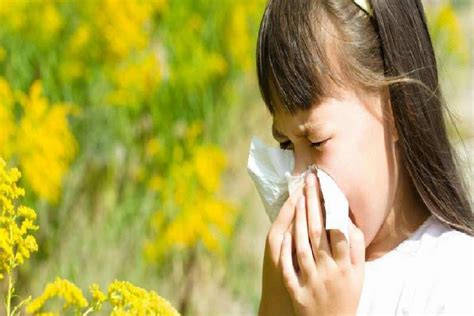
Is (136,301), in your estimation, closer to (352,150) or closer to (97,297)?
(97,297)

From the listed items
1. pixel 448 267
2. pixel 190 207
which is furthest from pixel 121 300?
pixel 190 207

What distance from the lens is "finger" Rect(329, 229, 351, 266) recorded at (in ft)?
7.95

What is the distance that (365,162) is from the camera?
244 centimetres

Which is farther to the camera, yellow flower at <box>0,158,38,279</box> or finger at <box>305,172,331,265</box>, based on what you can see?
finger at <box>305,172,331,265</box>

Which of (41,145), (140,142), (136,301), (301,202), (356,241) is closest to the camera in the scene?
(136,301)

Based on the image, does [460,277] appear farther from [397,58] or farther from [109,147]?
[109,147]

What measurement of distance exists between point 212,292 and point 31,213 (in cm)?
265

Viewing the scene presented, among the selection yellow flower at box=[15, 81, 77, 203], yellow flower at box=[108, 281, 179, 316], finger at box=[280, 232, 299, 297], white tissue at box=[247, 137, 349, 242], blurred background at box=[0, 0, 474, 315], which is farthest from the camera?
blurred background at box=[0, 0, 474, 315]

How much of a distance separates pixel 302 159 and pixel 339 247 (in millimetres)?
193

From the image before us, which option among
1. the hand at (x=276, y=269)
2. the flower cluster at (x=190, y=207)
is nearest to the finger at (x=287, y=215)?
the hand at (x=276, y=269)

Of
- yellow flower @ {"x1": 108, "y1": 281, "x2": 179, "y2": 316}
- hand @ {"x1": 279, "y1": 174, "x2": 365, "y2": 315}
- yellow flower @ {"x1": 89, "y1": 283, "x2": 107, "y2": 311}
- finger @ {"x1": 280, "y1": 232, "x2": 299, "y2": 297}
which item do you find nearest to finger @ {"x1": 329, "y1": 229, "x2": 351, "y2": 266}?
hand @ {"x1": 279, "y1": 174, "x2": 365, "y2": 315}

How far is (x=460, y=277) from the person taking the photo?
7.99 feet

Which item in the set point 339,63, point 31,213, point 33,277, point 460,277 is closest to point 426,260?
point 460,277

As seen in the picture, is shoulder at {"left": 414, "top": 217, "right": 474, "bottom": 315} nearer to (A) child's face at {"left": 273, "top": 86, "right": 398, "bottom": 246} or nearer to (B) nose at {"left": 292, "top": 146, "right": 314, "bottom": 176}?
(A) child's face at {"left": 273, "top": 86, "right": 398, "bottom": 246}
